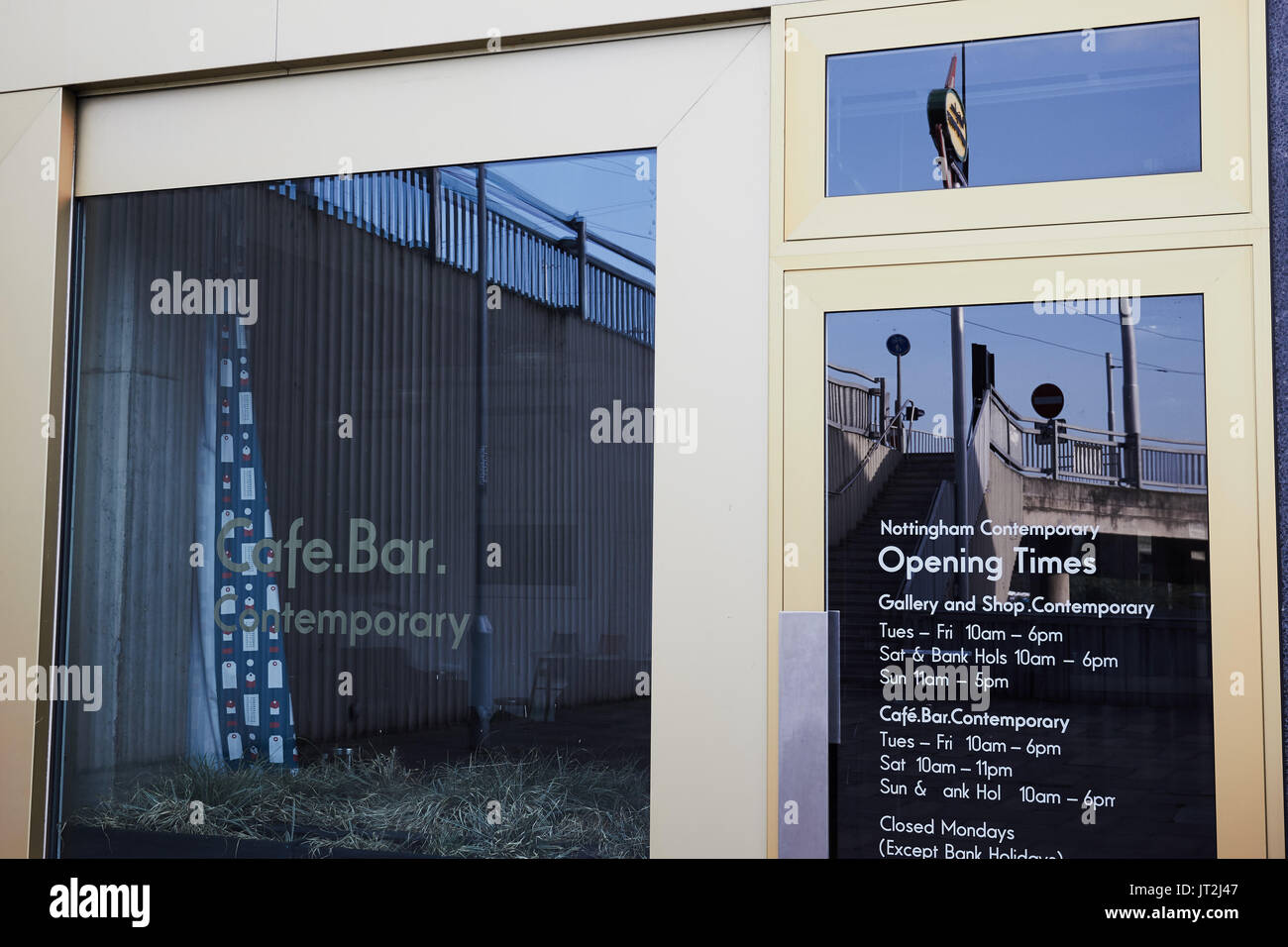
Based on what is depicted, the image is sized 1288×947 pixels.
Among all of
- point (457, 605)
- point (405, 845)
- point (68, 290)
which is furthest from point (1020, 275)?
point (68, 290)

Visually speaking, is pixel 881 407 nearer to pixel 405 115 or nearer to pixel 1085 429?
pixel 1085 429

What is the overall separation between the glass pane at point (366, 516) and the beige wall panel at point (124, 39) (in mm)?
429

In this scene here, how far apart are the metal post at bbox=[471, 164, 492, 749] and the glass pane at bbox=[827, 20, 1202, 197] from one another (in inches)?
44.6

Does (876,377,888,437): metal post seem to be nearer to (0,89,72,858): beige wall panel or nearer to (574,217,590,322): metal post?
(574,217,590,322): metal post

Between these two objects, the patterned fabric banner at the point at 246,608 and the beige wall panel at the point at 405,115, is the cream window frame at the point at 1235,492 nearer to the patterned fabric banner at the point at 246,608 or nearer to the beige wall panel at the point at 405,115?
the beige wall panel at the point at 405,115

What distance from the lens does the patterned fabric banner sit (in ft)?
12.9

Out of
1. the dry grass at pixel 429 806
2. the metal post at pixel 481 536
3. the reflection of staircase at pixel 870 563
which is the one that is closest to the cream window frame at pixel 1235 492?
the reflection of staircase at pixel 870 563

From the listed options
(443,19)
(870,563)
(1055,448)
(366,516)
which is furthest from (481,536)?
(1055,448)

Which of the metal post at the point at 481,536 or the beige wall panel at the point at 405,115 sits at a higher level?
the beige wall panel at the point at 405,115

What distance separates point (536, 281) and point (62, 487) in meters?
1.82

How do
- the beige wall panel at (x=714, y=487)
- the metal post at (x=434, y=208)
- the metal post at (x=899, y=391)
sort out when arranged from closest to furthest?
the metal post at (x=899, y=391), the beige wall panel at (x=714, y=487), the metal post at (x=434, y=208)

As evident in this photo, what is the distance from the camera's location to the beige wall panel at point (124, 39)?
3.96 metres
